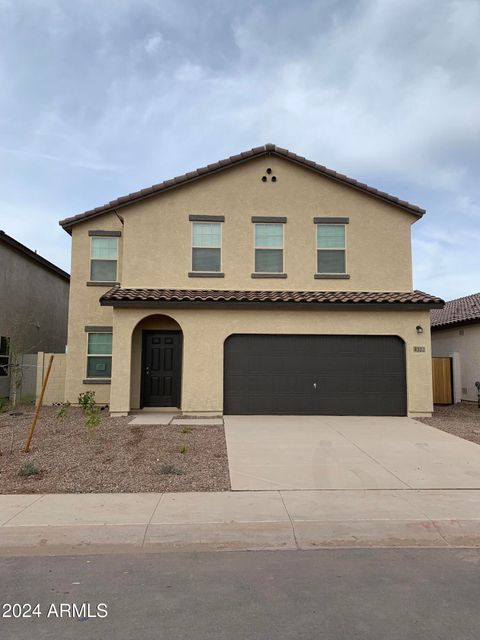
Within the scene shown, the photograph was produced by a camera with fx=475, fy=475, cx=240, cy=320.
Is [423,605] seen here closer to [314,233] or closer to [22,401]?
[314,233]

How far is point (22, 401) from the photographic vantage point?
16250mm

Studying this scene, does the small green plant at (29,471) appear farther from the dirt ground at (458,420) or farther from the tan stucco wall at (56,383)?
the dirt ground at (458,420)

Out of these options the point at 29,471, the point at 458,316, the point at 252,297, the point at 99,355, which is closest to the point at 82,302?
the point at 99,355

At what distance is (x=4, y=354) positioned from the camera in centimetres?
1723

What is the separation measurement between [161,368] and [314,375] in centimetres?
446

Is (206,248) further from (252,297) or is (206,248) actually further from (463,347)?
(463,347)

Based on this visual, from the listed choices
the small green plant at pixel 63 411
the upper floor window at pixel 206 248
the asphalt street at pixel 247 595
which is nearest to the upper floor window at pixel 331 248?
the upper floor window at pixel 206 248

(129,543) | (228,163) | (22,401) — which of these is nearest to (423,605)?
(129,543)

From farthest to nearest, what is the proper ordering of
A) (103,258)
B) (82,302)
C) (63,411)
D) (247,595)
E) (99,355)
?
(103,258) → (82,302) → (99,355) → (63,411) → (247,595)

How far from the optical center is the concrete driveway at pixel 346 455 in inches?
274

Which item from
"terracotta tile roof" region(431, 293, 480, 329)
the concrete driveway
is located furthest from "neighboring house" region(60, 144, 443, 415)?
"terracotta tile roof" region(431, 293, 480, 329)

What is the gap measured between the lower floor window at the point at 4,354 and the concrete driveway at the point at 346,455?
9.68 metres

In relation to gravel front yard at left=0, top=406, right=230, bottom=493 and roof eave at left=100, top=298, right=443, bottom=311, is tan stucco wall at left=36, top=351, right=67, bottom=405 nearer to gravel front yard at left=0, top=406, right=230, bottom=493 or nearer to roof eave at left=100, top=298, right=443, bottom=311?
gravel front yard at left=0, top=406, right=230, bottom=493

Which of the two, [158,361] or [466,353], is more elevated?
[466,353]
